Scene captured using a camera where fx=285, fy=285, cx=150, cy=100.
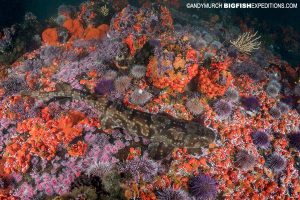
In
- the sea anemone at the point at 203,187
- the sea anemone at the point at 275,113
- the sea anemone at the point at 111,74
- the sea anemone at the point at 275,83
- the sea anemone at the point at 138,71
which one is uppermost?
the sea anemone at the point at 138,71

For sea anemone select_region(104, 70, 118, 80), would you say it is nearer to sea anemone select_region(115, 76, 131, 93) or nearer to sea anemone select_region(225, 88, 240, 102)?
sea anemone select_region(115, 76, 131, 93)

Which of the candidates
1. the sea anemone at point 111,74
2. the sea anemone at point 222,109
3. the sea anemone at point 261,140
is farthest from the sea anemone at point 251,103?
the sea anemone at point 111,74

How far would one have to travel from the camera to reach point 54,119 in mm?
8820

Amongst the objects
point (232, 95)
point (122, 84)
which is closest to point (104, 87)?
point (122, 84)

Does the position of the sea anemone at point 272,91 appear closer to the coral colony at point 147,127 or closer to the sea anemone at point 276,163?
the coral colony at point 147,127

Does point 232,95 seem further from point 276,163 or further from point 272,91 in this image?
point 276,163

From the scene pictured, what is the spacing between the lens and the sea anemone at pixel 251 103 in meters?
10.1

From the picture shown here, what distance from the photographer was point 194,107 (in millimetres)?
9289

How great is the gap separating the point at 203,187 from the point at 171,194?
1009 mm

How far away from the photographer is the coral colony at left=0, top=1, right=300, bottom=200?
304 inches

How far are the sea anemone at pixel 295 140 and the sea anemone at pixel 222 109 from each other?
8.24ft

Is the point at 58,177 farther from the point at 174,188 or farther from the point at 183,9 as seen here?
the point at 183,9

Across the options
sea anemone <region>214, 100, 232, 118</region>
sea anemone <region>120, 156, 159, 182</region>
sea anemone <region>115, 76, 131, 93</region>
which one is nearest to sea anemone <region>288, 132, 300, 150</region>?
sea anemone <region>214, 100, 232, 118</region>

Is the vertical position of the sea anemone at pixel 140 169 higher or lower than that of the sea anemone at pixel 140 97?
lower
